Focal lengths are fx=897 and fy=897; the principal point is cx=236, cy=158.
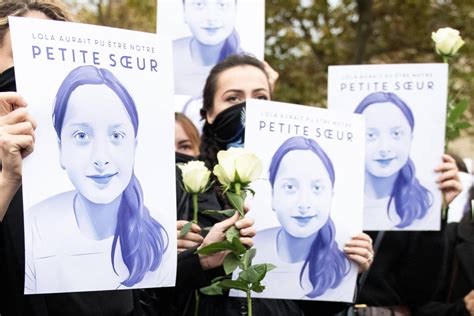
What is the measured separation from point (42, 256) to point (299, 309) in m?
1.27

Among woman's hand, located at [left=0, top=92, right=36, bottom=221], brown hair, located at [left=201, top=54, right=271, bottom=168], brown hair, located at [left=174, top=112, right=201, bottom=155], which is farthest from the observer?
brown hair, located at [left=174, top=112, right=201, bottom=155]

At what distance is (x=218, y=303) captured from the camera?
3.24 m

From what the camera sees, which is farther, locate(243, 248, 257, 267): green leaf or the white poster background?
the white poster background

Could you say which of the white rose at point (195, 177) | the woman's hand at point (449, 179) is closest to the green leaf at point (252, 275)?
the white rose at point (195, 177)

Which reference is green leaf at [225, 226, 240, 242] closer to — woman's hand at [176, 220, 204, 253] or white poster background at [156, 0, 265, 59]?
woman's hand at [176, 220, 204, 253]

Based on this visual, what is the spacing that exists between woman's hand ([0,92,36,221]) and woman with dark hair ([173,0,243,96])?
2.20 m

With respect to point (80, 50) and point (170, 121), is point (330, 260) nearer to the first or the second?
point (170, 121)

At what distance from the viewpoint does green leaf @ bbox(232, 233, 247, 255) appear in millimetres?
2720

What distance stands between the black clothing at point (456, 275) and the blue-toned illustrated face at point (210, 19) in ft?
4.91

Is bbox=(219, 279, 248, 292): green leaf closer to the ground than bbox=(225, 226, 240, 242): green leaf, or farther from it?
closer to the ground

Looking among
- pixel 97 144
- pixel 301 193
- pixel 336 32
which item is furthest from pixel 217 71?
pixel 336 32

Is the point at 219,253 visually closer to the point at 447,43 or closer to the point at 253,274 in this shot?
the point at 253,274

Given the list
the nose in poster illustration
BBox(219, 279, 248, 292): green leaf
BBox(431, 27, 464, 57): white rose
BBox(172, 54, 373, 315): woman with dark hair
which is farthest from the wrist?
BBox(431, 27, 464, 57): white rose

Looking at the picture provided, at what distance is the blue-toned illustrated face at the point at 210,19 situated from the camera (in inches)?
178
